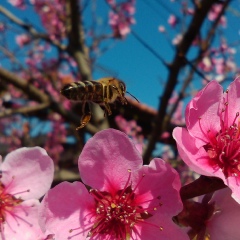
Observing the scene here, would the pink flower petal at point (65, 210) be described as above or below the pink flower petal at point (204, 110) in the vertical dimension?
below

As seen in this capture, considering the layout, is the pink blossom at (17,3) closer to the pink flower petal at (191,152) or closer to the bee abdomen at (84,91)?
the bee abdomen at (84,91)

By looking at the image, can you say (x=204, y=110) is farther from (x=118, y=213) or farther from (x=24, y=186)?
(x=24, y=186)

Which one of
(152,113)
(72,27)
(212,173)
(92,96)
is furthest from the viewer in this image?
(152,113)

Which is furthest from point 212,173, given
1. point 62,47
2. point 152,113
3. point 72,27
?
point 152,113

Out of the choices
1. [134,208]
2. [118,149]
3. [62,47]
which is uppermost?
[118,149]

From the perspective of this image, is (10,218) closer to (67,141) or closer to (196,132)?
(196,132)

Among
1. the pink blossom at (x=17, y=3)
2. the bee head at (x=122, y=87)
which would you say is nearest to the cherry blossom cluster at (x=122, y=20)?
the pink blossom at (x=17, y=3)

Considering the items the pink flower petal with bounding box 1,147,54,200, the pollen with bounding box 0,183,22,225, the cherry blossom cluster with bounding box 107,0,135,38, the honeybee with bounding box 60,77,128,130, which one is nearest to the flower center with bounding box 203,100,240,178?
the honeybee with bounding box 60,77,128,130

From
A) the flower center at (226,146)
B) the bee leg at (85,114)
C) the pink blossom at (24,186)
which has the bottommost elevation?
the pink blossom at (24,186)
